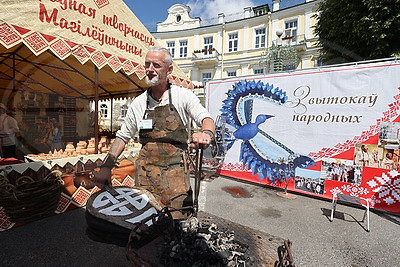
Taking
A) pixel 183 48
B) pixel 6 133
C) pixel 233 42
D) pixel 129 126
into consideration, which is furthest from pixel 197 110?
pixel 183 48

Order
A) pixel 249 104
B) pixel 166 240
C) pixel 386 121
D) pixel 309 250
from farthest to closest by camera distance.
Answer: pixel 249 104, pixel 386 121, pixel 309 250, pixel 166 240

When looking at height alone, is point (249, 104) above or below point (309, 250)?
above

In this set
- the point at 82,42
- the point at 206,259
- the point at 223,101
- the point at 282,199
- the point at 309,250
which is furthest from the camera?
the point at 223,101

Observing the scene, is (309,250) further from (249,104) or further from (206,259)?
(249,104)

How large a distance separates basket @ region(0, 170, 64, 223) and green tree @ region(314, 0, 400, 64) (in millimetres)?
10240

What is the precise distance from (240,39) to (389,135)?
2170 centimetres

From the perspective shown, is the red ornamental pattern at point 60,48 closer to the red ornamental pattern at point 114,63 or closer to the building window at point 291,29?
the red ornamental pattern at point 114,63

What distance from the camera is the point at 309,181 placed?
4.64 m

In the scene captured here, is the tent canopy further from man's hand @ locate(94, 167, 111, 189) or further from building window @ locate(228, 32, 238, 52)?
building window @ locate(228, 32, 238, 52)

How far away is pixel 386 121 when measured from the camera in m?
3.71

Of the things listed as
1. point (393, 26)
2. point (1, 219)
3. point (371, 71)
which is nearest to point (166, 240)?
point (1, 219)

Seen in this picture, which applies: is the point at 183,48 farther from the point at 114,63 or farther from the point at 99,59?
the point at 99,59

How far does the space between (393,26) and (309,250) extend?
8.67 metres

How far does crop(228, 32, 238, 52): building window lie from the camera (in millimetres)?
22984
